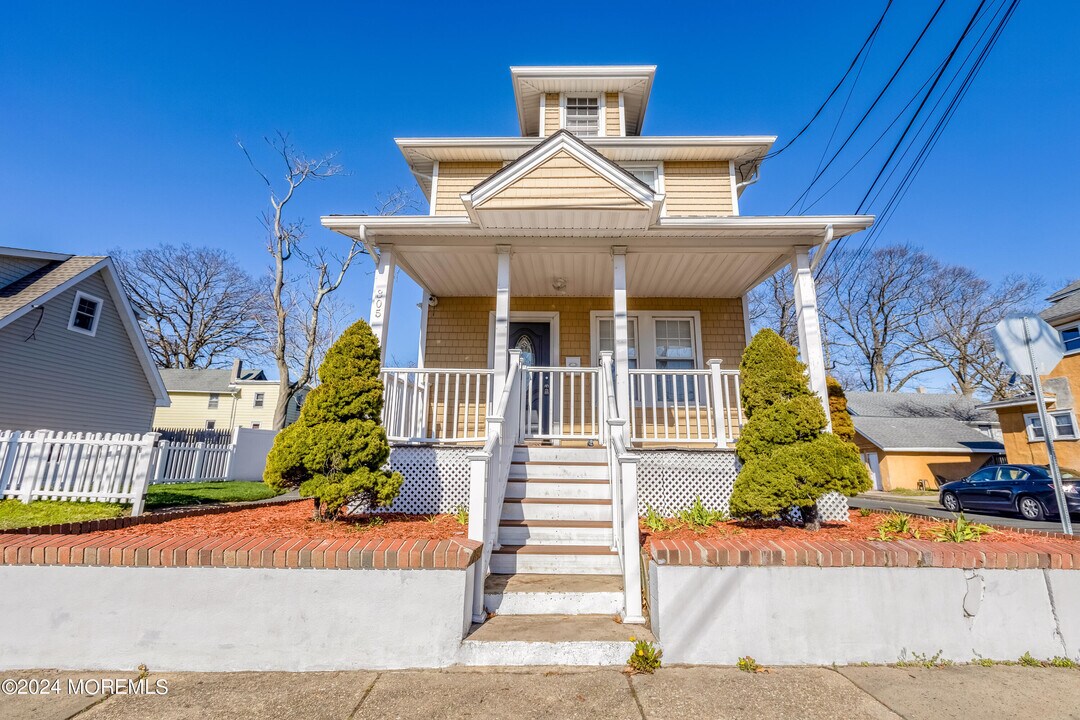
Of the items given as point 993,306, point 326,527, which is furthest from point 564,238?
point 993,306

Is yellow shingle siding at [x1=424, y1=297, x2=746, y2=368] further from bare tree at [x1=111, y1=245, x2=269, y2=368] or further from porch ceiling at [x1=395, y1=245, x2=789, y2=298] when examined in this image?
bare tree at [x1=111, y1=245, x2=269, y2=368]

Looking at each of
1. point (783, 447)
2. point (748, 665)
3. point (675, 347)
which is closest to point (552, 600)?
point (748, 665)

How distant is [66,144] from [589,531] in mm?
20929

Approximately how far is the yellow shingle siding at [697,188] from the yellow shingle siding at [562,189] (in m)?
3.35

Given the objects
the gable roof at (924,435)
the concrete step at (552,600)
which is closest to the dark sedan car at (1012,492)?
the gable roof at (924,435)

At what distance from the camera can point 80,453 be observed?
23.1 feet

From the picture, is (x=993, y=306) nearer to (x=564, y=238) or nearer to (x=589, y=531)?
(x=564, y=238)

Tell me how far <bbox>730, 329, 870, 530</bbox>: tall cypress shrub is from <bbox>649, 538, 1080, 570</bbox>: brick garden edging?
3.55ft

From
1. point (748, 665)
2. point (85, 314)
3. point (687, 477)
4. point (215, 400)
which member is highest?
point (85, 314)

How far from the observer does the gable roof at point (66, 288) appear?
35.2ft

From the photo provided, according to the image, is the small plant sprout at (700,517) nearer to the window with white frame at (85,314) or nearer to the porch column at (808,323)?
the porch column at (808,323)

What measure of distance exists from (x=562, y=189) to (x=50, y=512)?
303 inches

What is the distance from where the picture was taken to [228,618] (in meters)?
3.01
